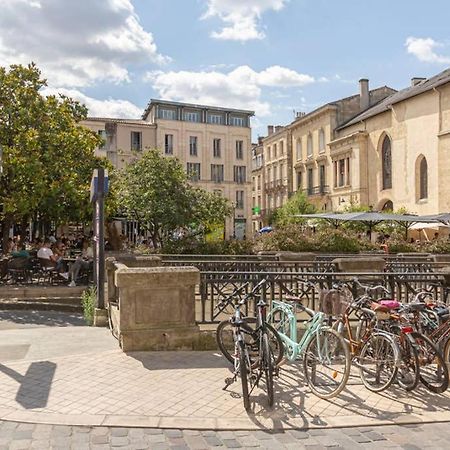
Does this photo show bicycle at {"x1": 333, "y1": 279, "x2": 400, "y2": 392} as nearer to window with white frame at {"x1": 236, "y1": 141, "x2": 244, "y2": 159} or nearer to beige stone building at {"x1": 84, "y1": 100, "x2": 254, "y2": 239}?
beige stone building at {"x1": 84, "y1": 100, "x2": 254, "y2": 239}

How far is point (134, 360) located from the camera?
6.87m

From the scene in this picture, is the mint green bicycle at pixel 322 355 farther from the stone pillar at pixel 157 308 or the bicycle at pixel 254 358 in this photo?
the stone pillar at pixel 157 308

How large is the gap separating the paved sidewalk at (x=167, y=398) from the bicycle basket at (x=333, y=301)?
0.81 metres

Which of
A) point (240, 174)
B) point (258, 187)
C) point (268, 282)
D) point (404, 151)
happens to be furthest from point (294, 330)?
point (258, 187)

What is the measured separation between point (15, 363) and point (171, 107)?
5639cm

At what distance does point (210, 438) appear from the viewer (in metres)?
4.56

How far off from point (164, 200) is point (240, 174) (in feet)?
139

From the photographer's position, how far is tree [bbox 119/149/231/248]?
22.7 meters

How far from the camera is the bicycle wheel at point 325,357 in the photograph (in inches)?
221

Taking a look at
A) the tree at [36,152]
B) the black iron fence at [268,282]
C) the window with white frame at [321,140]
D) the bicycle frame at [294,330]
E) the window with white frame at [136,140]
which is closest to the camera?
the bicycle frame at [294,330]

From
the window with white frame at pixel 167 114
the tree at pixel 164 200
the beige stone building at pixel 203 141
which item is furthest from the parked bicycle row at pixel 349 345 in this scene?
the window with white frame at pixel 167 114

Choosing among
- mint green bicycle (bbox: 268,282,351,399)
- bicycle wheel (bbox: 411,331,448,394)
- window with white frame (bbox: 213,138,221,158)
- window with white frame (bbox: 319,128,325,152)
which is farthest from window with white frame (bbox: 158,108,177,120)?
bicycle wheel (bbox: 411,331,448,394)

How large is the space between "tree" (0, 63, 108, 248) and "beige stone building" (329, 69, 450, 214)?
27.4 m

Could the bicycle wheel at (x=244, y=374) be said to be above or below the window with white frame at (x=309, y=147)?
below
